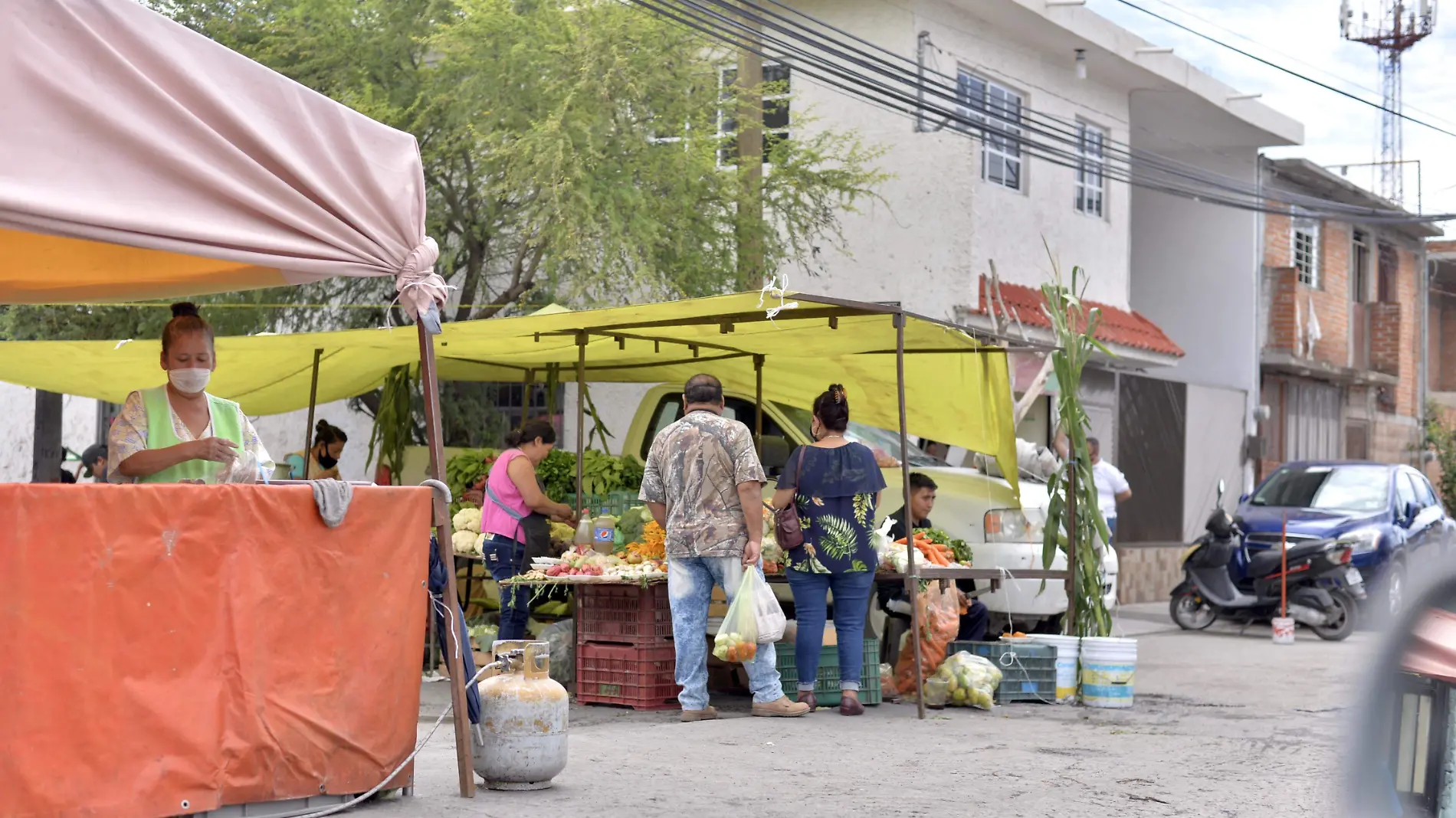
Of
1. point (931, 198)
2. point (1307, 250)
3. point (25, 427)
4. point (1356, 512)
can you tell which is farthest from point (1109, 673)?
point (1307, 250)

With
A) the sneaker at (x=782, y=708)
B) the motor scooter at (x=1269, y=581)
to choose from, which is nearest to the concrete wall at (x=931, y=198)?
the motor scooter at (x=1269, y=581)

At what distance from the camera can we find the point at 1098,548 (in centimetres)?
1193

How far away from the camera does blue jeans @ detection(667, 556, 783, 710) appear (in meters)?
9.41

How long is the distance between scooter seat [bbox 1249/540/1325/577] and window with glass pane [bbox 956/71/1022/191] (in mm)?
5847

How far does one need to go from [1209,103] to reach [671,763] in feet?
61.5

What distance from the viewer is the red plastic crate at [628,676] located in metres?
10.1

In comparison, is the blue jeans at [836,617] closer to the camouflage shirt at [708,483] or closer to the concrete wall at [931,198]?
the camouflage shirt at [708,483]

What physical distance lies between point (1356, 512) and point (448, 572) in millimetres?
13982

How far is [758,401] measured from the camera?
12852 millimetres

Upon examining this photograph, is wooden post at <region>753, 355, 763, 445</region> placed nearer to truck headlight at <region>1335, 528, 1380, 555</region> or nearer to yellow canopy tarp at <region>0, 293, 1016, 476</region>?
yellow canopy tarp at <region>0, 293, 1016, 476</region>

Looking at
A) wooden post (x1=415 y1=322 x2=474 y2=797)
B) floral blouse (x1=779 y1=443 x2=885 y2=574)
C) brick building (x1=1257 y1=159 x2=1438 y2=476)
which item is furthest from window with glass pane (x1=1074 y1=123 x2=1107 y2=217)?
wooden post (x1=415 y1=322 x2=474 y2=797)

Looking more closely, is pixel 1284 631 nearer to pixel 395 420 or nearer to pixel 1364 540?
pixel 1364 540

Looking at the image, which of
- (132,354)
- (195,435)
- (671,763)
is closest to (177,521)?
(195,435)

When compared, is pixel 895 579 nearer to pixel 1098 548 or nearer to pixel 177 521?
pixel 1098 548
